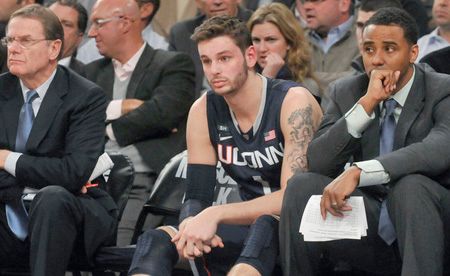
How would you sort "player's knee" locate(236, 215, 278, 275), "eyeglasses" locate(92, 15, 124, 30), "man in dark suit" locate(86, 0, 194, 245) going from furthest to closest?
"eyeglasses" locate(92, 15, 124, 30) < "man in dark suit" locate(86, 0, 194, 245) < "player's knee" locate(236, 215, 278, 275)

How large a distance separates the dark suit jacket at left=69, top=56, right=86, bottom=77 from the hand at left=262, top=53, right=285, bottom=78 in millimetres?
1496

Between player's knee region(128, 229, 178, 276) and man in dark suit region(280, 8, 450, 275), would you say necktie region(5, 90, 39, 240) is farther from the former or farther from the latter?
man in dark suit region(280, 8, 450, 275)

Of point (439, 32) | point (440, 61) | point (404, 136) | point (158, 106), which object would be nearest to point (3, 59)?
point (158, 106)

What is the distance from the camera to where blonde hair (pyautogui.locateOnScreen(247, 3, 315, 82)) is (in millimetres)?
7402

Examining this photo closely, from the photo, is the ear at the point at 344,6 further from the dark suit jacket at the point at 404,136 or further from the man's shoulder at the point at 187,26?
the dark suit jacket at the point at 404,136

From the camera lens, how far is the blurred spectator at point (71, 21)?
27.9 feet

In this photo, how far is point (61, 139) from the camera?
20.8 feet

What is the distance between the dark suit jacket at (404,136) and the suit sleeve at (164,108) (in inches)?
76.5

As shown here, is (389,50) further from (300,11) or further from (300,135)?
(300,11)

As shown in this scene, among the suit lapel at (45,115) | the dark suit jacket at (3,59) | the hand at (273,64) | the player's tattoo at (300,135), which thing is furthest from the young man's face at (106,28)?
the player's tattoo at (300,135)

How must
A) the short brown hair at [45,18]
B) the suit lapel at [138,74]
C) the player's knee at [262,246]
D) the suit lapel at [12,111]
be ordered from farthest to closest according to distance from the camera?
the suit lapel at [138,74]
the short brown hair at [45,18]
the suit lapel at [12,111]
the player's knee at [262,246]

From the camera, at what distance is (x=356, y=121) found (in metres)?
5.48

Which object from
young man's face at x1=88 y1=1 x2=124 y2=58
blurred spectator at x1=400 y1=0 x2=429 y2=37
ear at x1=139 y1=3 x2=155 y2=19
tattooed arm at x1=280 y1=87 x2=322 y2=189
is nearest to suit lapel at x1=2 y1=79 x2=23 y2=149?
tattooed arm at x1=280 y1=87 x2=322 y2=189

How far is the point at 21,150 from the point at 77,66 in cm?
198
